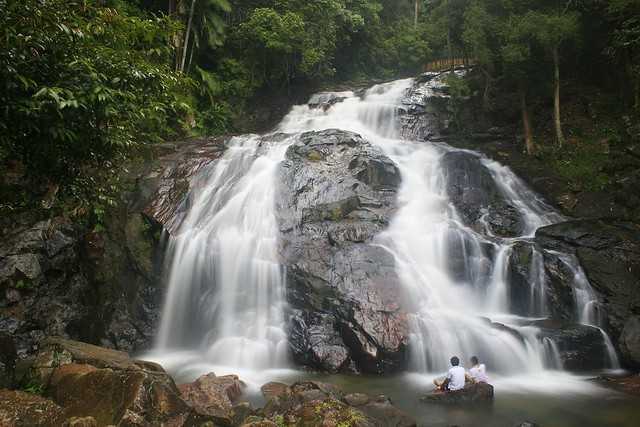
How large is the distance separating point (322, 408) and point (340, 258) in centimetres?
483

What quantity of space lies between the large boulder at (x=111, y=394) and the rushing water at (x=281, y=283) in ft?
10.8

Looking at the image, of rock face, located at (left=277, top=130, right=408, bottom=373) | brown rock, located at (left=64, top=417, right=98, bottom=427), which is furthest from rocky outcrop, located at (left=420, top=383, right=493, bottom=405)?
brown rock, located at (left=64, top=417, right=98, bottom=427)

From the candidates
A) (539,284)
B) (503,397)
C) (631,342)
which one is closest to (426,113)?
(539,284)

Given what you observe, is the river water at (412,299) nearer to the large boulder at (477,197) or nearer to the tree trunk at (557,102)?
the large boulder at (477,197)

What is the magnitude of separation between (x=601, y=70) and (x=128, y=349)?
20.5 meters

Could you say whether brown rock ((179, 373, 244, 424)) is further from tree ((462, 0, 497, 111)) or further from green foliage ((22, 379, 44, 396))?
tree ((462, 0, 497, 111))

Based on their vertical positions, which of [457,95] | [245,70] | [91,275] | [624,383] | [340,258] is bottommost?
[624,383]

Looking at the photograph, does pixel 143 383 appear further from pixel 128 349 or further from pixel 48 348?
pixel 128 349

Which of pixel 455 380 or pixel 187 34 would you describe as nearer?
pixel 455 380

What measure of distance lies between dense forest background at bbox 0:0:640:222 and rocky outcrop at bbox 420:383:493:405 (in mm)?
6804

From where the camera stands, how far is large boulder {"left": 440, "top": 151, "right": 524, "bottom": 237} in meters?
12.8

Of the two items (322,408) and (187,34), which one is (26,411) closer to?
(322,408)

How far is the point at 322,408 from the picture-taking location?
5.71 m

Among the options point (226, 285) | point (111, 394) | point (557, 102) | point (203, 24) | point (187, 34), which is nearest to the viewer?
point (111, 394)
